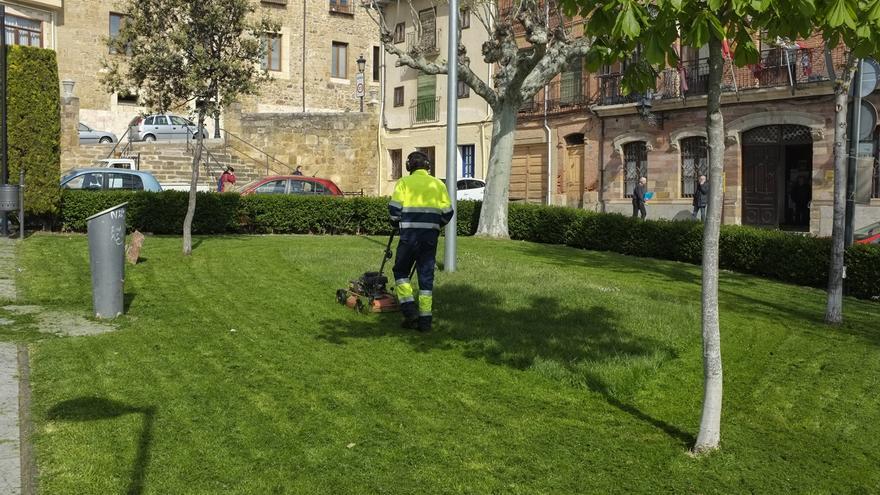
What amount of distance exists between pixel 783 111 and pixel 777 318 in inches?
602

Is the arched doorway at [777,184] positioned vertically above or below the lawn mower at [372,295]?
above

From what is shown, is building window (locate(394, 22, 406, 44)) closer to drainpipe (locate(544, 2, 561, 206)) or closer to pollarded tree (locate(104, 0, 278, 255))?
drainpipe (locate(544, 2, 561, 206))

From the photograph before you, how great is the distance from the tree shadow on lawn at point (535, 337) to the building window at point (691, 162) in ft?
56.9

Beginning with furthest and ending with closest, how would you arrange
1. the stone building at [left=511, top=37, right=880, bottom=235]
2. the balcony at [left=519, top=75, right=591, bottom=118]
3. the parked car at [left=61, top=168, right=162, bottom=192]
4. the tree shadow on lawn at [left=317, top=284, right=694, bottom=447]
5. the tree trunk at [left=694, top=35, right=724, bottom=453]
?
the balcony at [left=519, top=75, right=591, bottom=118] < the stone building at [left=511, top=37, right=880, bottom=235] < the parked car at [left=61, top=168, right=162, bottom=192] < the tree shadow on lawn at [left=317, top=284, right=694, bottom=447] < the tree trunk at [left=694, top=35, right=724, bottom=453]

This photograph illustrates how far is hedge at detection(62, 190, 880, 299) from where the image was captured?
13.1 m

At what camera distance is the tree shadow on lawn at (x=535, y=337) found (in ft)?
21.6

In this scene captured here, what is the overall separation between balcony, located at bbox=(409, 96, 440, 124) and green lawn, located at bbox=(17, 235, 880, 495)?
24089 millimetres

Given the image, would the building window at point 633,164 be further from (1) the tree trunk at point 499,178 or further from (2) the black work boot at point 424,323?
(2) the black work boot at point 424,323

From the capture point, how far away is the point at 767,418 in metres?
5.64

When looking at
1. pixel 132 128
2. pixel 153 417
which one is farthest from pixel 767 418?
pixel 132 128

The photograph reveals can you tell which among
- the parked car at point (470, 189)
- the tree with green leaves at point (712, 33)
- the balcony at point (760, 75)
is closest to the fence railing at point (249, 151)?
the parked car at point (470, 189)

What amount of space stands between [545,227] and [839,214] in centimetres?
1001

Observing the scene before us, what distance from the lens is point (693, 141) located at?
25.8 m

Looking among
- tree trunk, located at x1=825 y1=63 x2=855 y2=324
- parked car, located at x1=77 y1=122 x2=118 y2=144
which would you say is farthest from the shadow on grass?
parked car, located at x1=77 y1=122 x2=118 y2=144
